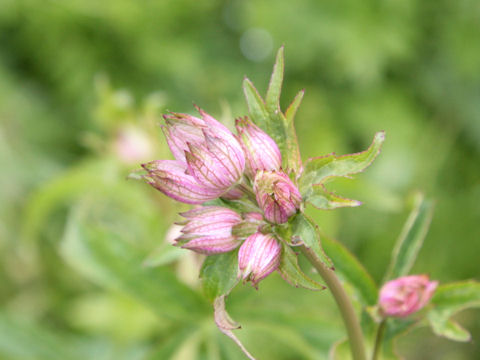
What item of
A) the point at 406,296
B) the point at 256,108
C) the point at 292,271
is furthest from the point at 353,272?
the point at 256,108

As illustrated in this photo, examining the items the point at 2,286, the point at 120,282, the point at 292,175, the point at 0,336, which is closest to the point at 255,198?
the point at 292,175

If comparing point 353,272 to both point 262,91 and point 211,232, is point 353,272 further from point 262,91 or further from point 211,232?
point 262,91

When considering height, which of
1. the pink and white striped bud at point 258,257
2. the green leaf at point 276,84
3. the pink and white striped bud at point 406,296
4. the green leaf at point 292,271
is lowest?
the pink and white striped bud at point 406,296

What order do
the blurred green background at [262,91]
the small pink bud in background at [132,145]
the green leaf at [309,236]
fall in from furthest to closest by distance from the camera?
the blurred green background at [262,91], the small pink bud in background at [132,145], the green leaf at [309,236]

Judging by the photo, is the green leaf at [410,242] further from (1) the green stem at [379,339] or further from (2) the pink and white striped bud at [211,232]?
(2) the pink and white striped bud at [211,232]

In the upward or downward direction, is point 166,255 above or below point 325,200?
above

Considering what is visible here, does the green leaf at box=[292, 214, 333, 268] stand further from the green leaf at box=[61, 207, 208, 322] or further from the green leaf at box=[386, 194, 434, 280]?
the green leaf at box=[61, 207, 208, 322]

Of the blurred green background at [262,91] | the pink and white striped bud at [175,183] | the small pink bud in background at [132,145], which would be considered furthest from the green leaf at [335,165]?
the blurred green background at [262,91]

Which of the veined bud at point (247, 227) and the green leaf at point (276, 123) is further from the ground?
the green leaf at point (276, 123)
